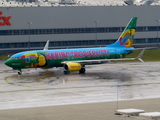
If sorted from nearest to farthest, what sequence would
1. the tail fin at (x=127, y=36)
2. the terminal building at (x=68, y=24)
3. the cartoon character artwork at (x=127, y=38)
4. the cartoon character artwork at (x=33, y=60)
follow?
the cartoon character artwork at (x=33, y=60) < the tail fin at (x=127, y=36) < the cartoon character artwork at (x=127, y=38) < the terminal building at (x=68, y=24)

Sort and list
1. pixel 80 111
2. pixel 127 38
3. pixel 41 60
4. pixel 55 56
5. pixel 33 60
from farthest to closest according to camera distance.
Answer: pixel 127 38
pixel 55 56
pixel 41 60
pixel 33 60
pixel 80 111

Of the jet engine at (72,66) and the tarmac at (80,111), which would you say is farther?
the jet engine at (72,66)

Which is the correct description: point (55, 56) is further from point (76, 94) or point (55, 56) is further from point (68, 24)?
point (68, 24)

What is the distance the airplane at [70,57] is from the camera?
6562 cm

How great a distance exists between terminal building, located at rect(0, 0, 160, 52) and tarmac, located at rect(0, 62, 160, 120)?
5443cm

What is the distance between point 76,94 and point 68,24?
279ft

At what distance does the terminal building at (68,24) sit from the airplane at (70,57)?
171 ft

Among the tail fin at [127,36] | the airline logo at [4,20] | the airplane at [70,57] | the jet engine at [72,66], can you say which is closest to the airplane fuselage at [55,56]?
the airplane at [70,57]

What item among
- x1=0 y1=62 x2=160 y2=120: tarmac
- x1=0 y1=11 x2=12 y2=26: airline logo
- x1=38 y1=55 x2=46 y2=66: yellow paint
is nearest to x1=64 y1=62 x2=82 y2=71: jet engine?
x1=0 y1=62 x2=160 y2=120: tarmac

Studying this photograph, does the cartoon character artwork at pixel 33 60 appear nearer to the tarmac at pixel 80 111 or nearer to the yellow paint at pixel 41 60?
the yellow paint at pixel 41 60

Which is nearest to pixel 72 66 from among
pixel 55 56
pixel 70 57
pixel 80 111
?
pixel 70 57

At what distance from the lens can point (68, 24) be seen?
12888 centimetres

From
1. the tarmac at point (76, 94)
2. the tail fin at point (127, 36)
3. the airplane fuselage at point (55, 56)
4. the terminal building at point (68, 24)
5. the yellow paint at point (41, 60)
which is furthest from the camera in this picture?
the terminal building at point (68, 24)

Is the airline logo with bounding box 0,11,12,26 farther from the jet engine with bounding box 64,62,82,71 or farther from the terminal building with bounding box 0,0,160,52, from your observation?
the jet engine with bounding box 64,62,82,71
